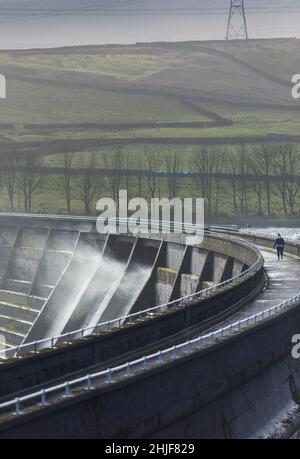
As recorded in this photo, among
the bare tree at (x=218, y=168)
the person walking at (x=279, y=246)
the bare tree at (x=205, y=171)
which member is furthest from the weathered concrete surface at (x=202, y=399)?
the bare tree at (x=218, y=168)

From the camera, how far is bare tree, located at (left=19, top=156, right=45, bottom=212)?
133125mm

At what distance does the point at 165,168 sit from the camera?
495 ft

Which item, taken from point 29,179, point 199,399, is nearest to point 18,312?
point 199,399

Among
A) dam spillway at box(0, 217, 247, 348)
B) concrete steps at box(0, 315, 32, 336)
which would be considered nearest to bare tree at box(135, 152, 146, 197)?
dam spillway at box(0, 217, 247, 348)

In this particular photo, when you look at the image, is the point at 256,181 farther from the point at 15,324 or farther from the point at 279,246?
the point at 279,246

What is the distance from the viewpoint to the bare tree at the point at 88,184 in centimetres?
13050

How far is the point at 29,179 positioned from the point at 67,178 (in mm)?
5992

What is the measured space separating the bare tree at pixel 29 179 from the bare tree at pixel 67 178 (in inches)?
155

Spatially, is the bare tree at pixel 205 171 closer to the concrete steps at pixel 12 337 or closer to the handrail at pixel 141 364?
the concrete steps at pixel 12 337

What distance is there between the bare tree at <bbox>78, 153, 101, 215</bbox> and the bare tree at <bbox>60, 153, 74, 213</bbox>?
6.25 ft

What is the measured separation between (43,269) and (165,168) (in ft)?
230

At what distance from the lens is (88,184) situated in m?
133

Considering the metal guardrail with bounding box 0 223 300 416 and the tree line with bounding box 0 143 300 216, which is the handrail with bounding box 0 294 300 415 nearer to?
the metal guardrail with bounding box 0 223 300 416
